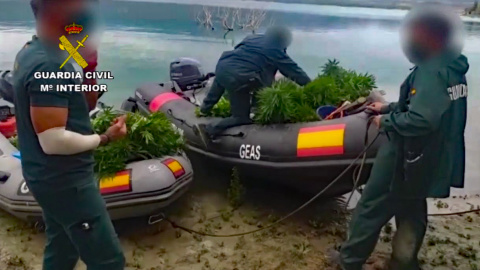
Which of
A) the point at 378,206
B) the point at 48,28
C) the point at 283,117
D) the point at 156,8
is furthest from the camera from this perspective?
the point at 156,8

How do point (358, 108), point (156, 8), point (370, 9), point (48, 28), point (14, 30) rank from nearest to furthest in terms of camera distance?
point (48, 28)
point (358, 108)
point (14, 30)
point (156, 8)
point (370, 9)

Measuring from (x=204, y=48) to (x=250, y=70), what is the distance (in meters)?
10.2

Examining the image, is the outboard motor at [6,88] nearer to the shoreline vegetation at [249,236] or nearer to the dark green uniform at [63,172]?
the shoreline vegetation at [249,236]

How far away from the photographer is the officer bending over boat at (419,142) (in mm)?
2348

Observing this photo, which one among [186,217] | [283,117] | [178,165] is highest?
[283,117]

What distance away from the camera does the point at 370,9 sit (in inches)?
1121

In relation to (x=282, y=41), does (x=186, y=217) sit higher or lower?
lower

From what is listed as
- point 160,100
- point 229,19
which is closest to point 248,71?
point 160,100

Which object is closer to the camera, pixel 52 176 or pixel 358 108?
pixel 52 176

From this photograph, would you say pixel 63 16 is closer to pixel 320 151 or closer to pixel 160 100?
pixel 320 151

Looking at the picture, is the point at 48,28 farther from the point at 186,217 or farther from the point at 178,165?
the point at 186,217

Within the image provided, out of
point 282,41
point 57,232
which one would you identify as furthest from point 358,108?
point 57,232

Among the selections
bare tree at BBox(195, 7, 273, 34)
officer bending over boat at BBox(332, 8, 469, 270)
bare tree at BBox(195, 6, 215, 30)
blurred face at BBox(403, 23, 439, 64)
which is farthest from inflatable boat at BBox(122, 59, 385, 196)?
bare tree at BBox(195, 6, 215, 30)

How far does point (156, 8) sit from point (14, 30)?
13.3 metres
